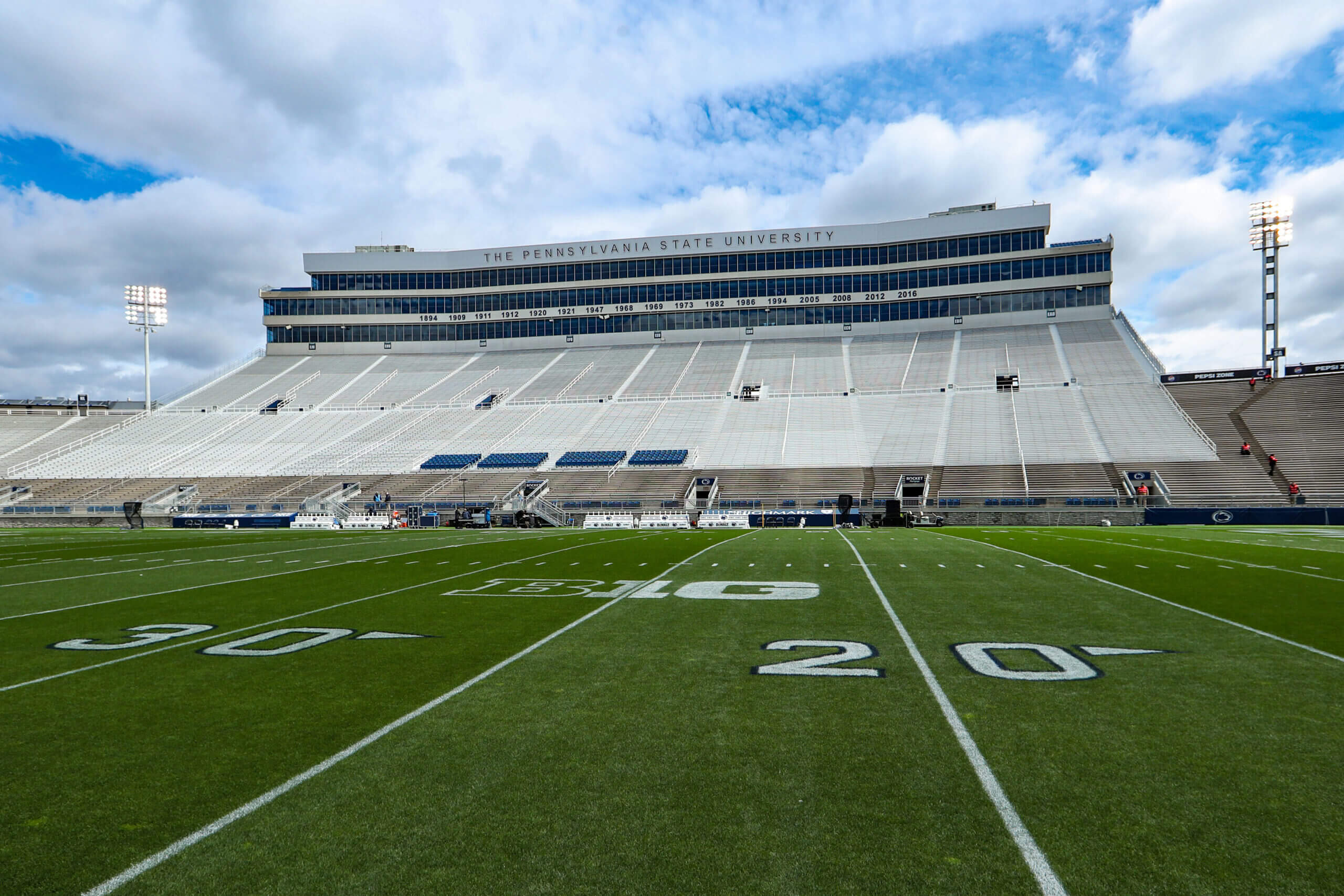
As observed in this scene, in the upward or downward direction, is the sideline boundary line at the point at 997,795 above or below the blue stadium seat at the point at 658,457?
below

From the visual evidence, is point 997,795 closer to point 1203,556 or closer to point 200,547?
point 1203,556

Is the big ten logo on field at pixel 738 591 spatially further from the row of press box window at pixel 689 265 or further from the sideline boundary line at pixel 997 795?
the row of press box window at pixel 689 265

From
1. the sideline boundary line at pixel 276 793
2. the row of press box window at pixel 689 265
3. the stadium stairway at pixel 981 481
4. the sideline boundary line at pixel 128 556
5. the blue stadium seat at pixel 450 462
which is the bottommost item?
the sideline boundary line at pixel 128 556

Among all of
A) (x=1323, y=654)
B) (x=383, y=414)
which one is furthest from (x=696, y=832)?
(x=383, y=414)

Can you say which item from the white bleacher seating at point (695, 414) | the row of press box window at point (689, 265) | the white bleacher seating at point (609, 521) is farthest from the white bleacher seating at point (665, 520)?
the row of press box window at point (689, 265)

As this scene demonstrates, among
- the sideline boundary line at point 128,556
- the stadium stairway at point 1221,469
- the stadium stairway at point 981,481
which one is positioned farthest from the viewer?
the stadium stairway at point 981,481

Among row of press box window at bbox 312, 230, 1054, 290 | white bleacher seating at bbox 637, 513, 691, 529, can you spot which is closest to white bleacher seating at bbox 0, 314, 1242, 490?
row of press box window at bbox 312, 230, 1054, 290

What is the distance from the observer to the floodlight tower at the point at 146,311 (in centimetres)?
6688

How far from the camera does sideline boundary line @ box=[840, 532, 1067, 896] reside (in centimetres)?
352

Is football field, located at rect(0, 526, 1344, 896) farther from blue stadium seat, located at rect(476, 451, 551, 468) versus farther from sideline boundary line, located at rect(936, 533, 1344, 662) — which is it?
blue stadium seat, located at rect(476, 451, 551, 468)

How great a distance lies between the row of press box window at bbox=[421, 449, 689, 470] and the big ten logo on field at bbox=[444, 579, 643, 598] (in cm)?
3515

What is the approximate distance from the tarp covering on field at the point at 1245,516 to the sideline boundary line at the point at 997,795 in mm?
37710

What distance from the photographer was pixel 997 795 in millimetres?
4402

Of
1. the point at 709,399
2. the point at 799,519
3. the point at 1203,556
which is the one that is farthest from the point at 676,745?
the point at 709,399
